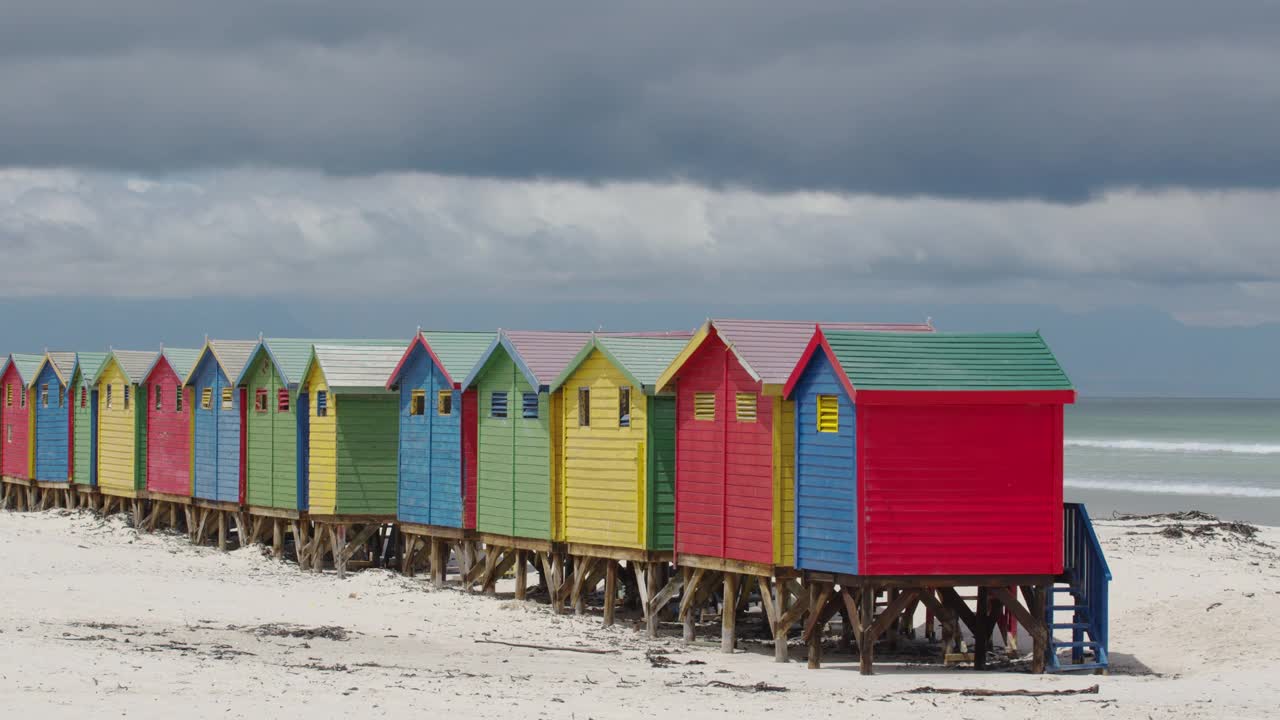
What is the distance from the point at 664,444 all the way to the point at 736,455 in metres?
2.49

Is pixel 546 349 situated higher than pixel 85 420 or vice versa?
pixel 546 349

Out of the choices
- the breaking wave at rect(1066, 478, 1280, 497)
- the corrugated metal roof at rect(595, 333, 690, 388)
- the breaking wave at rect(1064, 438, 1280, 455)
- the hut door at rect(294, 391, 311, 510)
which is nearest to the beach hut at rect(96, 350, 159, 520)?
the hut door at rect(294, 391, 311, 510)

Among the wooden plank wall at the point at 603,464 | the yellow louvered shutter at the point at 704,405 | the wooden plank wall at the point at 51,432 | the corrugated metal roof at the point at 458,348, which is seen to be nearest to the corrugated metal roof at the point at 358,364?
the corrugated metal roof at the point at 458,348

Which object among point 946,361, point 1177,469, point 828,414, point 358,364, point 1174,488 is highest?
point 358,364

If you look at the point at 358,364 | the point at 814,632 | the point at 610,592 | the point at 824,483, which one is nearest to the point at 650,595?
the point at 610,592

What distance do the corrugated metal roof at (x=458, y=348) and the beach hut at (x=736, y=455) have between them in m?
6.93

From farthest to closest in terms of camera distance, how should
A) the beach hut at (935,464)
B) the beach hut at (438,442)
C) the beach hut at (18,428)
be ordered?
1. the beach hut at (18,428)
2. the beach hut at (438,442)
3. the beach hut at (935,464)

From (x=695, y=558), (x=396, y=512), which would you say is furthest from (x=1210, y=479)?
Result: (x=695, y=558)

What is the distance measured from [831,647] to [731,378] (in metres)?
4.46

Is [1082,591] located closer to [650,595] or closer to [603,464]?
[650,595]

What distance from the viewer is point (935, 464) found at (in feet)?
74.3

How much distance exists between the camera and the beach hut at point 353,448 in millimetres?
35719

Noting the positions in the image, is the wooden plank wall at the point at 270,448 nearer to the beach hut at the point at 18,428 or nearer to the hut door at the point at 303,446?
the hut door at the point at 303,446

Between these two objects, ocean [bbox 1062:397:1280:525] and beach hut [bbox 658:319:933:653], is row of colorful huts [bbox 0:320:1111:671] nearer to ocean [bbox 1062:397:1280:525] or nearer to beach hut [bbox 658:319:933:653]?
beach hut [bbox 658:319:933:653]
